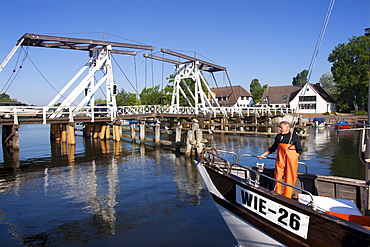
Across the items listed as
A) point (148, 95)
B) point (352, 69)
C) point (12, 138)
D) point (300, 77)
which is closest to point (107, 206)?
point (12, 138)

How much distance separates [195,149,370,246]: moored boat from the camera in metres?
4.09

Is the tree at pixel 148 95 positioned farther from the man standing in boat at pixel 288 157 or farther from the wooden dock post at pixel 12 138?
the man standing in boat at pixel 288 157

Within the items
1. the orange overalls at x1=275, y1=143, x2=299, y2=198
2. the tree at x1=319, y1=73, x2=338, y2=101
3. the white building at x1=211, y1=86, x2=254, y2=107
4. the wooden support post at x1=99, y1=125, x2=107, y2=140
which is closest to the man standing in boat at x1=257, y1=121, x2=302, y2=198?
the orange overalls at x1=275, y1=143, x2=299, y2=198

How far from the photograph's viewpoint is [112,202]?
9344 mm

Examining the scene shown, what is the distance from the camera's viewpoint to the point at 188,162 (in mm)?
16062

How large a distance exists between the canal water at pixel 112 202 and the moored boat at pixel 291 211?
3.95 feet

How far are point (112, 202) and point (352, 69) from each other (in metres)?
57.9

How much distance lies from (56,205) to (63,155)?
10555 mm

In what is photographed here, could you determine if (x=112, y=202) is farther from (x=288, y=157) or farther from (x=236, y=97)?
(x=236, y=97)

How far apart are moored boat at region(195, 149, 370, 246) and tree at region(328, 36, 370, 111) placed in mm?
52867

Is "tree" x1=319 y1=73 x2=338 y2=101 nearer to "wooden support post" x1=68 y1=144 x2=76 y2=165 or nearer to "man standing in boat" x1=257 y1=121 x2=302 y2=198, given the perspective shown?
"wooden support post" x1=68 y1=144 x2=76 y2=165

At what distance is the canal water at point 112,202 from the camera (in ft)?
22.6

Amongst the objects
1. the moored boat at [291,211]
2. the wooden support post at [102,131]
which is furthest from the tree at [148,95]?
the moored boat at [291,211]

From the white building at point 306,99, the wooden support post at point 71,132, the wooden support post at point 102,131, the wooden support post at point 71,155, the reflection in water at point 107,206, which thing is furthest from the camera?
the white building at point 306,99
